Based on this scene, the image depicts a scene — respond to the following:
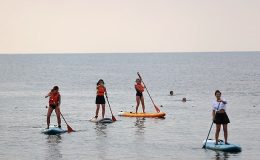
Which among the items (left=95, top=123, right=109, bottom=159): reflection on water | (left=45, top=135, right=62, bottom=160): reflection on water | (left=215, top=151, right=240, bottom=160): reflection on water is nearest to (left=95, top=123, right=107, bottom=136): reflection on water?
(left=95, top=123, right=109, bottom=159): reflection on water

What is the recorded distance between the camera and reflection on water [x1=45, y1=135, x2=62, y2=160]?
24172 millimetres

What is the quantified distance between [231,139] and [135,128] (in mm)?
5218

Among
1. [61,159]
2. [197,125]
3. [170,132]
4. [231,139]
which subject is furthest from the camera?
[197,125]

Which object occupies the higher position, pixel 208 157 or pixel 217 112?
pixel 217 112

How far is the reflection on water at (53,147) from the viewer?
79.3ft

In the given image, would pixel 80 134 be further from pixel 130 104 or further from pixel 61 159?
pixel 130 104

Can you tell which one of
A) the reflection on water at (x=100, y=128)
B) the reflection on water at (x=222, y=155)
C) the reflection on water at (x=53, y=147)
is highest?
the reflection on water at (x=100, y=128)

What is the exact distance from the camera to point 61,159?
23.6 m

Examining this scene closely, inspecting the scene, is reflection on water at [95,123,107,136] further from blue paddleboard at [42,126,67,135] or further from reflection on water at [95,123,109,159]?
blue paddleboard at [42,126,67,135]

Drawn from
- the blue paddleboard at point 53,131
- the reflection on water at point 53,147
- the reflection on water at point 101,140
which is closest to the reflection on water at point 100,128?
the reflection on water at point 101,140

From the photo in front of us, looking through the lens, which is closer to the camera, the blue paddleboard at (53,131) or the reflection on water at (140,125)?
the blue paddleboard at (53,131)

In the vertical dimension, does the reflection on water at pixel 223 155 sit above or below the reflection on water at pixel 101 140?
below

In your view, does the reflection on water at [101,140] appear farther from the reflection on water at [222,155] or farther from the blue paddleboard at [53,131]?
the reflection on water at [222,155]

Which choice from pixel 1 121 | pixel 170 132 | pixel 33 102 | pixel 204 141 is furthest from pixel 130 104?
pixel 204 141
